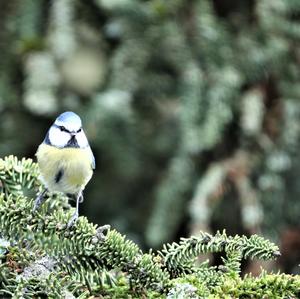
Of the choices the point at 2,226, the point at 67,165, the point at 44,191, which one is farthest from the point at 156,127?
the point at 2,226

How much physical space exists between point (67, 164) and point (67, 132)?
76 millimetres

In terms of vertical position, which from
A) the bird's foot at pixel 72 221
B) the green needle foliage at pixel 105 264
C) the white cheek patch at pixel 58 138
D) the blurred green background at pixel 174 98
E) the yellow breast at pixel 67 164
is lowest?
the green needle foliage at pixel 105 264

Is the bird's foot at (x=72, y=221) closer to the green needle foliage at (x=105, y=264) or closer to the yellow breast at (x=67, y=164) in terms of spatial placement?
the green needle foliage at (x=105, y=264)

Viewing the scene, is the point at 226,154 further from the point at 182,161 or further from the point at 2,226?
the point at 2,226

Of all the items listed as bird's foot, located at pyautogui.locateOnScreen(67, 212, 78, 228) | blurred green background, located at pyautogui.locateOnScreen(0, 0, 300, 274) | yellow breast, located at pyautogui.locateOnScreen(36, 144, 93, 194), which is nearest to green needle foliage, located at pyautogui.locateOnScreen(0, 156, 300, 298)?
bird's foot, located at pyautogui.locateOnScreen(67, 212, 78, 228)


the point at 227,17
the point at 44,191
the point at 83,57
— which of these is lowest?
the point at 44,191

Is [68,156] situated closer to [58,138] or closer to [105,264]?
[58,138]

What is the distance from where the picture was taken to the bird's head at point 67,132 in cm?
176

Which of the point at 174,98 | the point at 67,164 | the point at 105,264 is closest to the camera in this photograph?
the point at 105,264

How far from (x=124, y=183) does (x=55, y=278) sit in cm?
135

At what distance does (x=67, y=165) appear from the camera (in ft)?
5.75

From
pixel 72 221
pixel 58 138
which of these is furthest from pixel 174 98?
pixel 72 221

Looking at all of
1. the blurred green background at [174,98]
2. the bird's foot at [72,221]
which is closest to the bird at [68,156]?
the blurred green background at [174,98]

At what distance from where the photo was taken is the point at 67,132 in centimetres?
177
